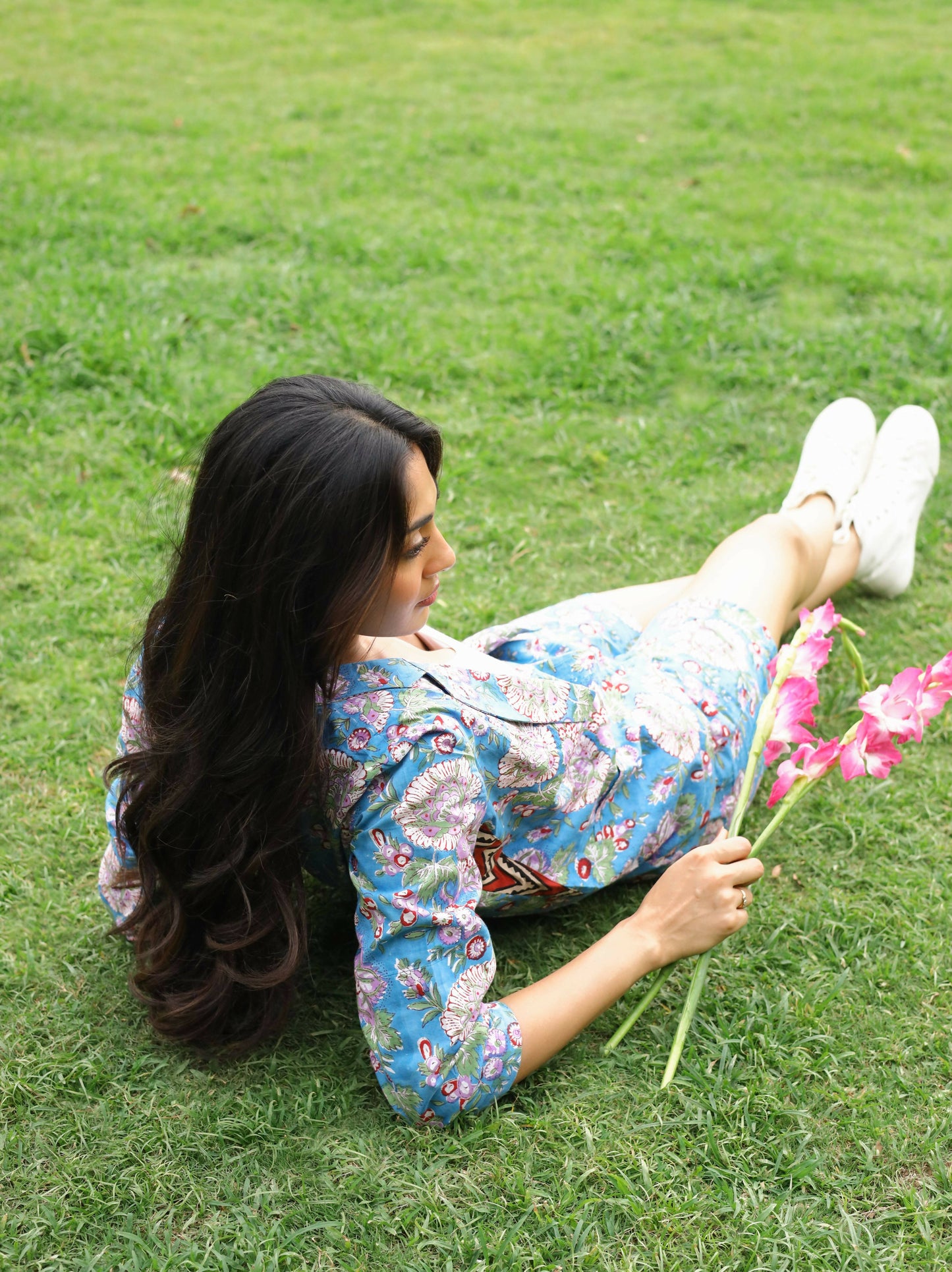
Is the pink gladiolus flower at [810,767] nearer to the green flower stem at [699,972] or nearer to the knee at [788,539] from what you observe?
the green flower stem at [699,972]

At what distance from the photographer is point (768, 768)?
2.79m

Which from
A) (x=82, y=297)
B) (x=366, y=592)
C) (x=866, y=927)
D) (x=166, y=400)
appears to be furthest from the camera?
(x=82, y=297)

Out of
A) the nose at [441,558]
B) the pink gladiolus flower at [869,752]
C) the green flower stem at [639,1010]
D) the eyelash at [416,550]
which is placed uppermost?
the eyelash at [416,550]

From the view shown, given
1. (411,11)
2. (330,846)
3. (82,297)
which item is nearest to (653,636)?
(330,846)

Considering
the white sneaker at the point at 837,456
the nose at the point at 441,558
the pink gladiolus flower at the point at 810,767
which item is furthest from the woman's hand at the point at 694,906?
the white sneaker at the point at 837,456

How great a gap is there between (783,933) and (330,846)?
36.4 inches

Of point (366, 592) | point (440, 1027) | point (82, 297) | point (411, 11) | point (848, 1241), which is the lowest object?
point (848, 1241)

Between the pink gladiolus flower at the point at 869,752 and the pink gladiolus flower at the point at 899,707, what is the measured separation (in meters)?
0.01

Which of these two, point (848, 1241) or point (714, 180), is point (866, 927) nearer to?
point (848, 1241)

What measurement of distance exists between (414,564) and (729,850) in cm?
75

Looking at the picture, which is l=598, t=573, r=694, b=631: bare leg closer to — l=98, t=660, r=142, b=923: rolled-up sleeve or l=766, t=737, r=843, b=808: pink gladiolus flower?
→ l=766, t=737, r=843, b=808: pink gladiolus flower

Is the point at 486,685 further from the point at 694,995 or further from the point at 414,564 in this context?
the point at 694,995

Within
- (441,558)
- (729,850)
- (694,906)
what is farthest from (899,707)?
(441,558)

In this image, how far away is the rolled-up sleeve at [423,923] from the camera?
180 cm
